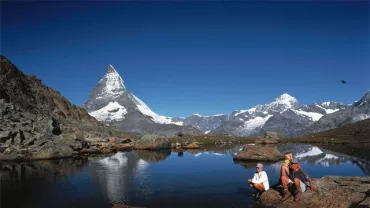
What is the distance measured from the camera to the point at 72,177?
43.2 meters

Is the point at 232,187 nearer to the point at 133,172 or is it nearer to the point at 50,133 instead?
the point at 133,172

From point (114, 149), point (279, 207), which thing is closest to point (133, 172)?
point (279, 207)

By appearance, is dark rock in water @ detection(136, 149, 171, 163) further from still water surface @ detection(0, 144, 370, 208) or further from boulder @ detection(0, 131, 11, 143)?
boulder @ detection(0, 131, 11, 143)

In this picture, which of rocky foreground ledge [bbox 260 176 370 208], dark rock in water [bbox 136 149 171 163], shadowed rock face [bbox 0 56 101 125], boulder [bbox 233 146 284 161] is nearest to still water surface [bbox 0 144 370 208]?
rocky foreground ledge [bbox 260 176 370 208]

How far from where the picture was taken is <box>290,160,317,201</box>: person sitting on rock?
26469mm

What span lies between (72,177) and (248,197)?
81.8ft

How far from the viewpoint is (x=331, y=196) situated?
26.0 m

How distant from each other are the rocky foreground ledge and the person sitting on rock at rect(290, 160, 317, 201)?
441 millimetres

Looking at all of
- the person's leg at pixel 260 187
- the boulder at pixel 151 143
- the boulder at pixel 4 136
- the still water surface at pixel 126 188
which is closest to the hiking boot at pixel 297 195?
the person's leg at pixel 260 187

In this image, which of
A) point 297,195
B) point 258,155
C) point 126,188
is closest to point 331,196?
point 297,195

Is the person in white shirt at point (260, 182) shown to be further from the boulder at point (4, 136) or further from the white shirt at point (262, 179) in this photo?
the boulder at point (4, 136)

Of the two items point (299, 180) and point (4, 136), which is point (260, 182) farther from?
point (4, 136)

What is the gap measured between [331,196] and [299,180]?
8.91 ft

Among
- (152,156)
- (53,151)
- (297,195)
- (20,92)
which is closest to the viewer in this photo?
(297,195)
